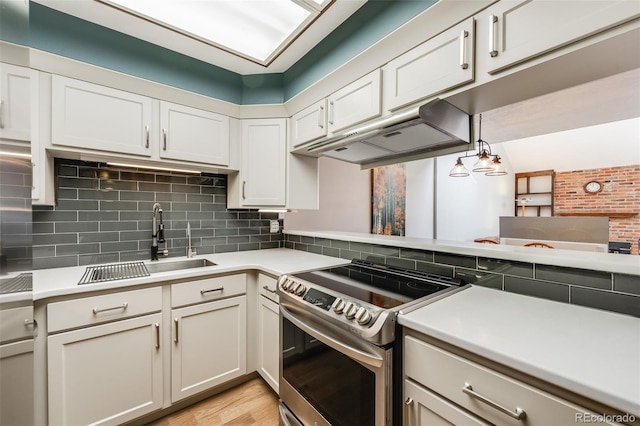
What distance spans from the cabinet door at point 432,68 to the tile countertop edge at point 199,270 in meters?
1.15

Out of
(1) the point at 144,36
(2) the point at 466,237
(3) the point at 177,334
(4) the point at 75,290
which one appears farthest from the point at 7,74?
(2) the point at 466,237

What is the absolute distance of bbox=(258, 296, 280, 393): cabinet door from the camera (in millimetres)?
1675

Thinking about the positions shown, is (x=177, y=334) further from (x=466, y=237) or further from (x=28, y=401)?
(x=466, y=237)

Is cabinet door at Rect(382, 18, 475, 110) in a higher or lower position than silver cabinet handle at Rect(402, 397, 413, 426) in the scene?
higher

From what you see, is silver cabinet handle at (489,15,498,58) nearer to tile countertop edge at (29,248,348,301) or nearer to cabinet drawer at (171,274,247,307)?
tile countertop edge at (29,248,348,301)

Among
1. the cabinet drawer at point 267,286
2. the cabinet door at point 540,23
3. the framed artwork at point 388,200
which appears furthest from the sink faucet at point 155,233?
the framed artwork at point 388,200

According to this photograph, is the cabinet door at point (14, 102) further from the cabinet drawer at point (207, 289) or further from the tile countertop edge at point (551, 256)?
the tile countertop edge at point (551, 256)

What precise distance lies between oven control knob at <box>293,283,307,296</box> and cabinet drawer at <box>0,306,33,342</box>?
3.04 feet

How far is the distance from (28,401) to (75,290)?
1022 mm

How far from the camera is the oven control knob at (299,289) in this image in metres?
1.30

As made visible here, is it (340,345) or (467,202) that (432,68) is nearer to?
(340,345)

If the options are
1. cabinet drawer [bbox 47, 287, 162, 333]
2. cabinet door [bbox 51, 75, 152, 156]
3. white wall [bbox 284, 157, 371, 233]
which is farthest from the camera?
white wall [bbox 284, 157, 371, 233]

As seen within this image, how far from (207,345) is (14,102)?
1634 mm

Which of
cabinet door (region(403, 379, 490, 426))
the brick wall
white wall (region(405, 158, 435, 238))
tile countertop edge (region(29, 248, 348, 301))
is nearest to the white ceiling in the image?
tile countertop edge (region(29, 248, 348, 301))
